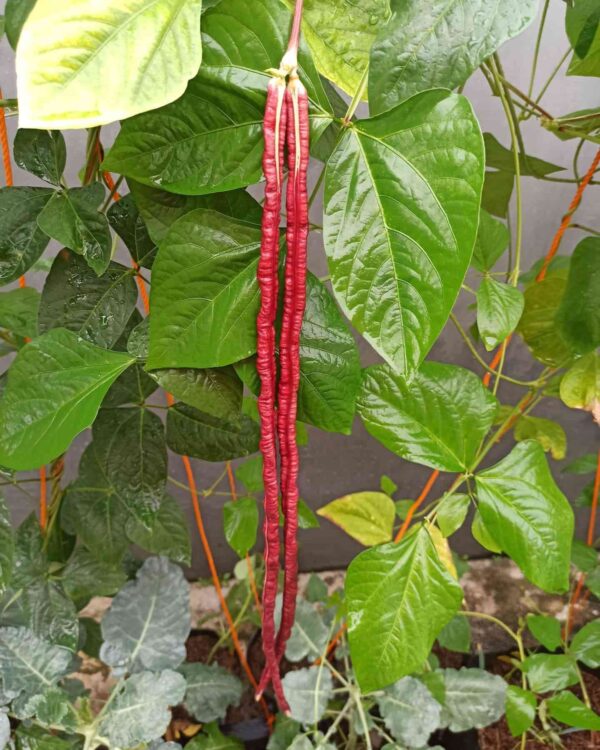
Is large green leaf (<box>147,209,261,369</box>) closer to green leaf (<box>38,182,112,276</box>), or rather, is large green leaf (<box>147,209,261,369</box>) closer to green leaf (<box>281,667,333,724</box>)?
green leaf (<box>38,182,112,276</box>)

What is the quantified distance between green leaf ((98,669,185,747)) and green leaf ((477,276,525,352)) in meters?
0.51

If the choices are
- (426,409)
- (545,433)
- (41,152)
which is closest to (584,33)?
(426,409)

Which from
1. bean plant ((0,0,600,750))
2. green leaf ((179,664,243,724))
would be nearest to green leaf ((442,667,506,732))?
bean plant ((0,0,600,750))

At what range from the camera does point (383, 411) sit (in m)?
0.46

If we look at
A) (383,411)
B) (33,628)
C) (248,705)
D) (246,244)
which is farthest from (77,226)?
(248,705)

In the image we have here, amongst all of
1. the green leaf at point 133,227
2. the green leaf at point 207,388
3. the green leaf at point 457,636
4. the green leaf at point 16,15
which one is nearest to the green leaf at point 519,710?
the green leaf at point 457,636

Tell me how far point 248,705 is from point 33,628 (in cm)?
40

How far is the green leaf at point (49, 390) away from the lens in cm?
39

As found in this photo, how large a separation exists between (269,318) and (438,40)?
0.54 feet

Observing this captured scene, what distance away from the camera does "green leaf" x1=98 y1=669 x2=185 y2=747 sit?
63cm

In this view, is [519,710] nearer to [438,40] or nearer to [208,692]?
[208,692]

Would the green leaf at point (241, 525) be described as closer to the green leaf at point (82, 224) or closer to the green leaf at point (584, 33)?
the green leaf at point (82, 224)

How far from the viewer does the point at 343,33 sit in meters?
0.34

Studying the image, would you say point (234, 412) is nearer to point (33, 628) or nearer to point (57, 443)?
point (57, 443)
